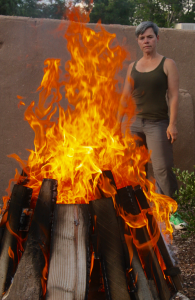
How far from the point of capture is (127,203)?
1.86 metres

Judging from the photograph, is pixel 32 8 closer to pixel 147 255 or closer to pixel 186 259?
pixel 186 259

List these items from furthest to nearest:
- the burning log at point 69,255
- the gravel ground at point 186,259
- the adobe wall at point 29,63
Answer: the adobe wall at point 29,63
the gravel ground at point 186,259
the burning log at point 69,255

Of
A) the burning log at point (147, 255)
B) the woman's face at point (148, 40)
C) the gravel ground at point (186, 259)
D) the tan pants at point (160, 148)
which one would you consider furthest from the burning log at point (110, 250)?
the woman's face at point (148, 40)

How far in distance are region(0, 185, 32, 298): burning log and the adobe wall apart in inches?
91.7

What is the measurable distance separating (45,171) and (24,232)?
0.46 meters

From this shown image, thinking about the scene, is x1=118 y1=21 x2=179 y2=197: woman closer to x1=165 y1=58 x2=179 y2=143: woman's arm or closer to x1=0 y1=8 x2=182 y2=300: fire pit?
x1=165 y1=58 x2=179 y2=143: woman's arm

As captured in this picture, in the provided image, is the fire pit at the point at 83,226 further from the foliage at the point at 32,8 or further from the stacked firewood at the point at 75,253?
the foliage at the point at 32,8

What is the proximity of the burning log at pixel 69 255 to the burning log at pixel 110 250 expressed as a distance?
0.08 meters

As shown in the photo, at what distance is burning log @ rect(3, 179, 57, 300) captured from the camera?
155 cm

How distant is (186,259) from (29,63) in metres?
3.16

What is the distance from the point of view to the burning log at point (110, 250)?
5.15ft

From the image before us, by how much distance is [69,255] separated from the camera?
5.28ft

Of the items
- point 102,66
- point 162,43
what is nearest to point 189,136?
point 162,43

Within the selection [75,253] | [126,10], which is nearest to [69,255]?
[75,253]
